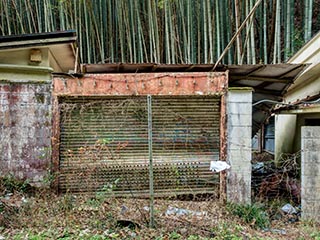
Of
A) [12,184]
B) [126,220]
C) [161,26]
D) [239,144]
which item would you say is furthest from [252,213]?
[161,26]

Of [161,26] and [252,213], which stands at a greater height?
[161,26]

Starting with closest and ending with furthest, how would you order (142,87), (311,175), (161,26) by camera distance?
1. (311,175)
2. (142,87)
3. (161,26)

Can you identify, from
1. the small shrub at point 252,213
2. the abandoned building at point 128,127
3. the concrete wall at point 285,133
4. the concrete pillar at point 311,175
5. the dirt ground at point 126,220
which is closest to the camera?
the dirt ground at point 126,220

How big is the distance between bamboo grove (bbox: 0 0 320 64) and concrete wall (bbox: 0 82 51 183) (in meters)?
3.93

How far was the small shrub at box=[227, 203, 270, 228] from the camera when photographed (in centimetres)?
438

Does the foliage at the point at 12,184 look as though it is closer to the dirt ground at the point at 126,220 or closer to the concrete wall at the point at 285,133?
the dirt ground at the point at 126,220

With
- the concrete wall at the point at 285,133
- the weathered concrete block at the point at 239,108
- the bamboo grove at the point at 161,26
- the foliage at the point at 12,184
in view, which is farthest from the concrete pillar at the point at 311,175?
the foliage at the point at 12,184

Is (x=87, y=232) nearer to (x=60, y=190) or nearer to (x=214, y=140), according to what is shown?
(x=60, y=190)

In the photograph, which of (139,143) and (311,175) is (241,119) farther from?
(139,143)

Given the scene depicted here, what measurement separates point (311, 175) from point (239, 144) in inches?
45.9

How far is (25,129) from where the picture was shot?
4918 mm

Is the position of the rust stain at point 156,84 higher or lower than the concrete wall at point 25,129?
higher

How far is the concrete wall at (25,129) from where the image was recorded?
4.88m

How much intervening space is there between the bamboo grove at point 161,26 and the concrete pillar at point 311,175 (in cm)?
354
